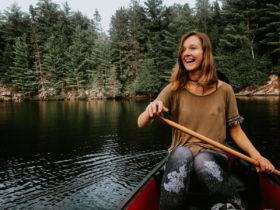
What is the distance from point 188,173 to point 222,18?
4272 cm

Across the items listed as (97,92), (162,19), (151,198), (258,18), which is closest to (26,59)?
(97,92)

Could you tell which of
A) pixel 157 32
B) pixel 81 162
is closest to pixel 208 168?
pixel 81 162

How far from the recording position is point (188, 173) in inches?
62.1

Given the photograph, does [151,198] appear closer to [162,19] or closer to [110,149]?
[110,149]

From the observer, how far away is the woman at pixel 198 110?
1.61 m

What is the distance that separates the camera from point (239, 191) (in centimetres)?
239

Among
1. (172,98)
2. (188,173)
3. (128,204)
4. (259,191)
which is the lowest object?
(259,191)

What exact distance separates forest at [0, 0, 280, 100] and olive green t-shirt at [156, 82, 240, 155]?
2686 centimetres

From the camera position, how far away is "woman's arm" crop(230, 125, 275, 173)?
1861 mm

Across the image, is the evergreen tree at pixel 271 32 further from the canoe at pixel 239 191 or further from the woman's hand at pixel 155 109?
the woman's hand at pixel 155 109

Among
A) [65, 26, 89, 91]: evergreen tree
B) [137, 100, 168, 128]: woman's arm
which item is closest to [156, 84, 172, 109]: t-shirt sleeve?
[137, 100, 168, 128]: woman's arm

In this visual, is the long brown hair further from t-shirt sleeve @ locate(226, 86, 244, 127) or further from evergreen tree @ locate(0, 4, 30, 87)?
evergreen tree @ locate(0, 4, 30, 87)

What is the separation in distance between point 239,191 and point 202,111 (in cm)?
122

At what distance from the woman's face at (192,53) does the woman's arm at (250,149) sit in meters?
0.68
